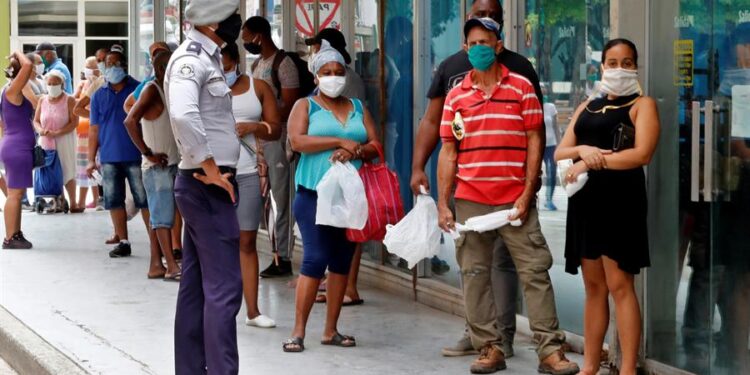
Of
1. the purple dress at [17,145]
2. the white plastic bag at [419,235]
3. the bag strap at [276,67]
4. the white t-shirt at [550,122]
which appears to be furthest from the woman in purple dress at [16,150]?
the white t-shirt at [550,122]

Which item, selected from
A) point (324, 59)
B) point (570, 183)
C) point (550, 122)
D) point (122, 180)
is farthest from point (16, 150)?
point (570, 183)

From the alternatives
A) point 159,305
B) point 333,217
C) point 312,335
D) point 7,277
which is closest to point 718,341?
point 333,217

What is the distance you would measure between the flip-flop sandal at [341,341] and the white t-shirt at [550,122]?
167 cm

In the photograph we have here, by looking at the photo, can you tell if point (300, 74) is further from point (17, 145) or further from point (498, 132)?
point (17, 145)

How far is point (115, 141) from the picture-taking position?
1264 cm

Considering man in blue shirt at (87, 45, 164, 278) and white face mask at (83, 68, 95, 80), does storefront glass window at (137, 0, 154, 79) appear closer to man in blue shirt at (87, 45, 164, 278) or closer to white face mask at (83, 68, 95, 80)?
white face mask at (83, 68, 95, 80)

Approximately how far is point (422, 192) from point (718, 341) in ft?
6.18

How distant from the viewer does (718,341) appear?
272 inches

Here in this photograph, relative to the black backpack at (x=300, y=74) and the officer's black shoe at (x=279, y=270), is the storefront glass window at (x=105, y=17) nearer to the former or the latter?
the officer's black shoe at (x=279, y=270)

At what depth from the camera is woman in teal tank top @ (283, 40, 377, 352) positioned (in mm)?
8328

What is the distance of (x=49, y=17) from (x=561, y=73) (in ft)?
86.0

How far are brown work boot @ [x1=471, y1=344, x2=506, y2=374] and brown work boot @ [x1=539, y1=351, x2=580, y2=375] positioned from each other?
0.84ft

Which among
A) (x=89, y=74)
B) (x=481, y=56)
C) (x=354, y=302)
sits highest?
(x=89, y=74)

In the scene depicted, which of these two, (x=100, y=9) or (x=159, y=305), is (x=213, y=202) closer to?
(x=159, y=305)
